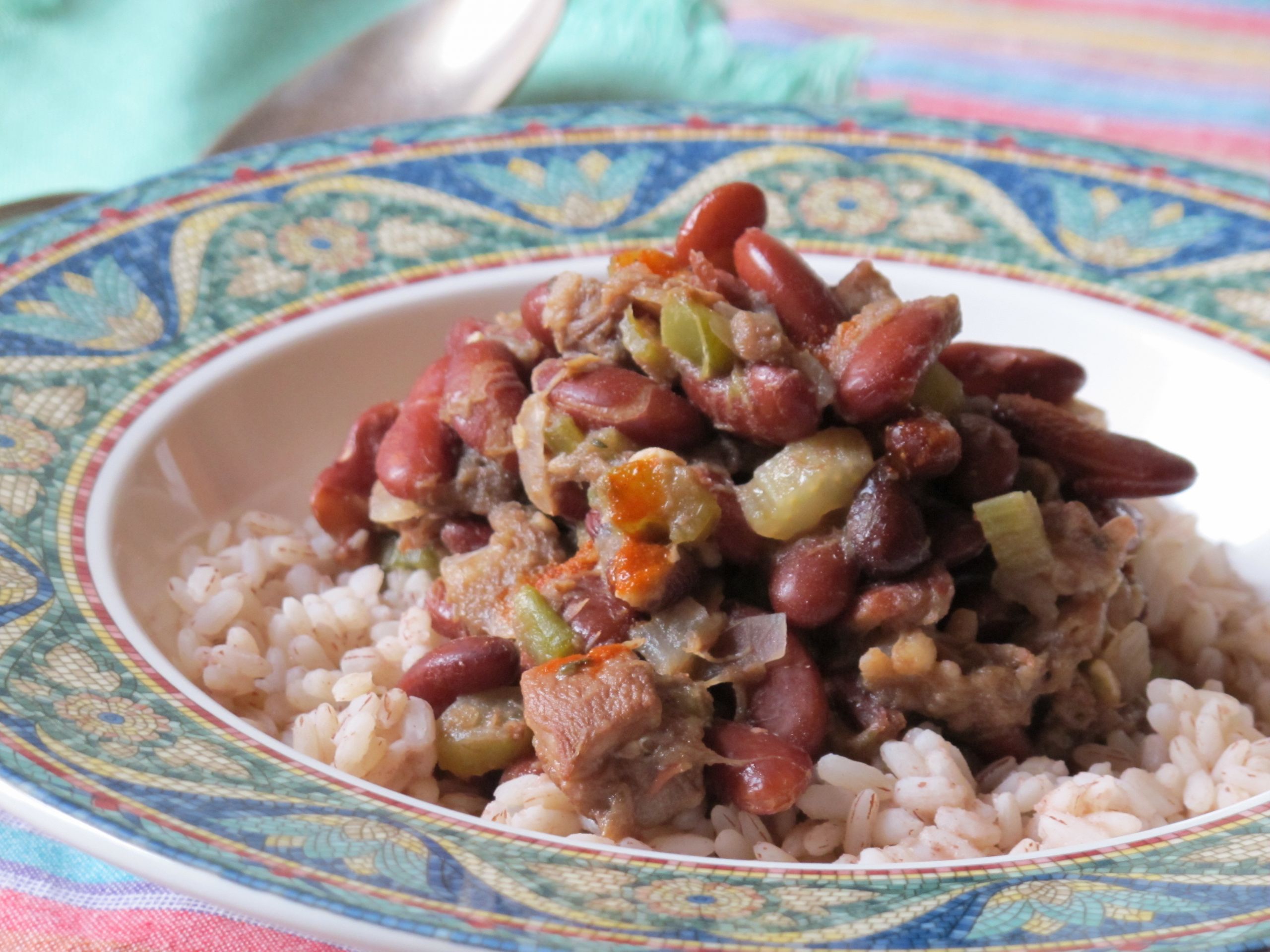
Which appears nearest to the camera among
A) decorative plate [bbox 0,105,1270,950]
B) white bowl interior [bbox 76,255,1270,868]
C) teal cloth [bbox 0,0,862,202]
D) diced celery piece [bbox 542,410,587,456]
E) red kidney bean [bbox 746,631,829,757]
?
decorative plate [bbox 0,105,1270,950]

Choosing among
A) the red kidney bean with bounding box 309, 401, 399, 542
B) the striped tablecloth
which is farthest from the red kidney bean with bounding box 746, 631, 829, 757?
the striped tablecloth

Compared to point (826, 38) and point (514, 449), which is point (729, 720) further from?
point (826, 38)

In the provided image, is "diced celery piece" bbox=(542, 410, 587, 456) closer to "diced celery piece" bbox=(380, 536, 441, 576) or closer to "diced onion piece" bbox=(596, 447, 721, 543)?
"diced onion piece" bbox=(596, 447, 721, 543)

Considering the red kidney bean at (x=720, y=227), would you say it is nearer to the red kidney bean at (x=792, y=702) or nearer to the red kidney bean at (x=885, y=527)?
the red kidney bean at (x=885, y=527)

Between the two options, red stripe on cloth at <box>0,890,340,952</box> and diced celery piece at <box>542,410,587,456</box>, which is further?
diced celery piece at <box>542,410,587,456</box>

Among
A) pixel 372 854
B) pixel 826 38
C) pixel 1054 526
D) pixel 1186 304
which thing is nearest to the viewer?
pixel 372 854

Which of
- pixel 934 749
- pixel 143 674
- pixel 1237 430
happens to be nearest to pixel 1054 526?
pixel 934 749

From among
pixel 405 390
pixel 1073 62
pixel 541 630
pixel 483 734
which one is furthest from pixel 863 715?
pixel 1073 62

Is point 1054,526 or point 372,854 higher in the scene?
point 1054,526
